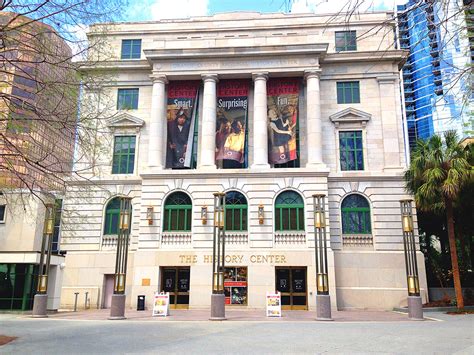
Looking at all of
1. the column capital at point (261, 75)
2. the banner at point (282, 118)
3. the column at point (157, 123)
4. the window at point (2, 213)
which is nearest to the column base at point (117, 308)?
the column at point (157, 123)

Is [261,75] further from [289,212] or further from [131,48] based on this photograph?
[131,48]

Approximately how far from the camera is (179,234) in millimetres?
30828

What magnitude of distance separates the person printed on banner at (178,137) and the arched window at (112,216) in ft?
18.2

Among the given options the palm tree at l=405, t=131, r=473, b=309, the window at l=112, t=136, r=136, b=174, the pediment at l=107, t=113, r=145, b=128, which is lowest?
the palm tree at l=405, t=131, r=473, b=309

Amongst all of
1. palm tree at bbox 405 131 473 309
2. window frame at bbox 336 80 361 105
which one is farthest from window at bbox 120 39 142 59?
palm tree at bbox 405 131 473 309

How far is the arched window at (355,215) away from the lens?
3123 centimetres

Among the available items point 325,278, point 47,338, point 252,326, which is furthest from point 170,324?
point 325,278

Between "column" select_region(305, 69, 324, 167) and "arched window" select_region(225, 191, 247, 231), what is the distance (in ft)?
18.7

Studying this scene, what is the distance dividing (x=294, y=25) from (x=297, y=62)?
628 centimetres

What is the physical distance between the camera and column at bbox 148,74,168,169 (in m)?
32.5

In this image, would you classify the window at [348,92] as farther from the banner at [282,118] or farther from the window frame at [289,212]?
the window frame at [289,212]

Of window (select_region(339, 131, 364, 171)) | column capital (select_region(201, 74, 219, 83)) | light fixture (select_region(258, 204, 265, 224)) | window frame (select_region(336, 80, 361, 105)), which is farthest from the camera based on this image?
window frame (select_region(336, 80, 361, 105))

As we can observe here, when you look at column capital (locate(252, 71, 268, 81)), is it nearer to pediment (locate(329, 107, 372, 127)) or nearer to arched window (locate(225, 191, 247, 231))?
pediment (locate(329, 107, 372, 127))

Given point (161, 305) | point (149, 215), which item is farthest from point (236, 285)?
point (149, 215)
